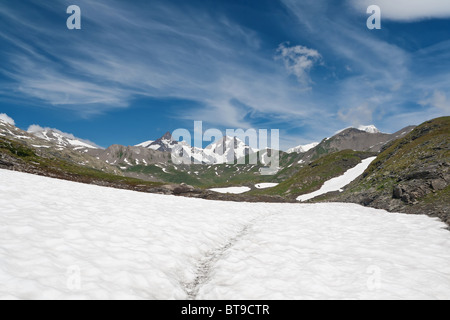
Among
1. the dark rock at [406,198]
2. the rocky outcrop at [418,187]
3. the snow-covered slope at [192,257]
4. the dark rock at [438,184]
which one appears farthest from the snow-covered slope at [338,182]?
the snow-covered slope at [192,257]

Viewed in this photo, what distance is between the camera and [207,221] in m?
18.3

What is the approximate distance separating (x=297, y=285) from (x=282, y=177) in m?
192

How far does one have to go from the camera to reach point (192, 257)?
38.4ft

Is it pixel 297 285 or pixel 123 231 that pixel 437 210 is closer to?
pixel 297 285

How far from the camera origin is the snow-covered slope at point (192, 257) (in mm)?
7992

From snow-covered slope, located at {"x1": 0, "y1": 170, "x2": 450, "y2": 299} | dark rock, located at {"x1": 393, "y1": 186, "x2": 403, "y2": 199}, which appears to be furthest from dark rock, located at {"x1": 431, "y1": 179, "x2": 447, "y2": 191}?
snow-covered slope, located at {"x1": 0, "y1": 170, "x2": 450, "y2": 299}

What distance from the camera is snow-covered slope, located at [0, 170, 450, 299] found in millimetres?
7992

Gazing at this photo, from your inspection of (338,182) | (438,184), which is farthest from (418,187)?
(338,182)

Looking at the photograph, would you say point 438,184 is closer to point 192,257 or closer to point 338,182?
point 192,257

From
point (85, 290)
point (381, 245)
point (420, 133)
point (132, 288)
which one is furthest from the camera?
point (420, 133)

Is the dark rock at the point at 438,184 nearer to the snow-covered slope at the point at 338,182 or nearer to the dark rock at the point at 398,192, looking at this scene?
the dark rock at the point at 398,192

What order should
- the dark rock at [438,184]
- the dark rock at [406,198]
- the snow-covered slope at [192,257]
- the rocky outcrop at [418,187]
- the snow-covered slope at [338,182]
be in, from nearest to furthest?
1. the snow-covered slope at [192,257]
2. the rocky outcrop at [418,187]
3. the dark rock at [438,184]
4. the dark rock at [406,198]
5. the snow-covered slope at [338,182]

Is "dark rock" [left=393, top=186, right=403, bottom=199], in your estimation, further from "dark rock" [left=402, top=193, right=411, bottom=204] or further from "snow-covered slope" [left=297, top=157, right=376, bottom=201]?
"snow-covered slope" [left=297, top=157, right=376, bottom=201]
